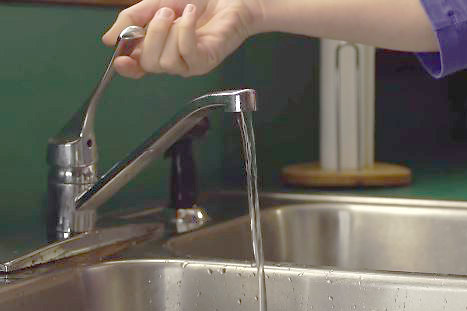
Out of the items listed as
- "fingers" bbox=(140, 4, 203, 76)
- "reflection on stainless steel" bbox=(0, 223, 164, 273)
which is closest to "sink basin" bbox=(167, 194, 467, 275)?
"reflection on stainless steel" bbox=(0, 223, 164, 273)

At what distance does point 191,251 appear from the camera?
1087mm

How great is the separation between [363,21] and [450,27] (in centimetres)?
10

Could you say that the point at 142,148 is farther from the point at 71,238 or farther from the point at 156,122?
the point at 156,122

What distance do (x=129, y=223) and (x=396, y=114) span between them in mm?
941

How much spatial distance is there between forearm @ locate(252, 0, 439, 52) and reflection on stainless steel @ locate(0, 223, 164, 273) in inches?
10.8

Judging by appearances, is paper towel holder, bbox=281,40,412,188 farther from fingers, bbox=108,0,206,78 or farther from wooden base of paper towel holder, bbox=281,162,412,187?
fingers, bbox=108,0,206,78

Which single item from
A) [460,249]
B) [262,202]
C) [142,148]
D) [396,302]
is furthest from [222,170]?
[396,302]

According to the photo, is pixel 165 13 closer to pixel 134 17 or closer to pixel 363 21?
pixel 134 17

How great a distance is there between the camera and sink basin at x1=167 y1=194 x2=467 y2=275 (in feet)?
4.13

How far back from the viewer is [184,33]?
2.79 feet

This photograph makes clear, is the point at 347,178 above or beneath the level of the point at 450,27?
beneath

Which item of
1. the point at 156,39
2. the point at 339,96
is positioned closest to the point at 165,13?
the point at 156,39

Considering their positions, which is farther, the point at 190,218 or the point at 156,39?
the point at 190,218

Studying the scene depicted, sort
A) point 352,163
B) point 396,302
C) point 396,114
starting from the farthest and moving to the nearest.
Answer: point 396,114
point 352,163
point 396,302
